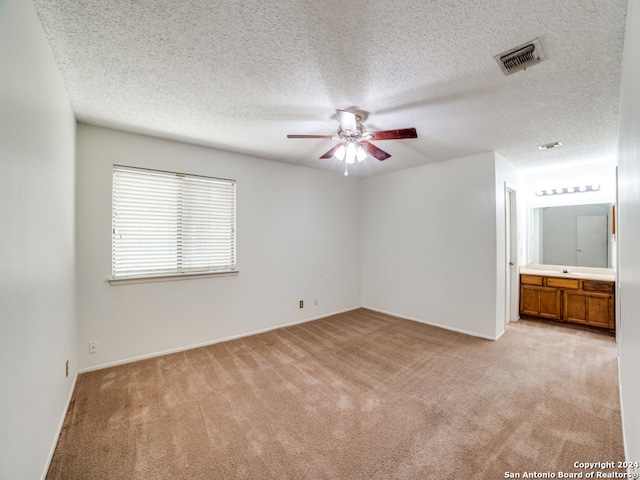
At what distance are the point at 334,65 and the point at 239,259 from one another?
263 centimetres

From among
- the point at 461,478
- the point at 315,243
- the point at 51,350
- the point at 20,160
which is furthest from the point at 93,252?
the point at 461,478

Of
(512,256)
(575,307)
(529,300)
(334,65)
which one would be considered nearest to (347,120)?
(334,65)

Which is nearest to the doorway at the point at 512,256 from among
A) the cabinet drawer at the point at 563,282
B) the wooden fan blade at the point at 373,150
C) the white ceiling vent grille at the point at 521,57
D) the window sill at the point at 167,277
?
the cabinet drawer at the point at 563,282

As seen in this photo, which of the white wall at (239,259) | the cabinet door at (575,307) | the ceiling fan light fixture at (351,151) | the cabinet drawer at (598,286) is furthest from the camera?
the cabinet door at (575,307)

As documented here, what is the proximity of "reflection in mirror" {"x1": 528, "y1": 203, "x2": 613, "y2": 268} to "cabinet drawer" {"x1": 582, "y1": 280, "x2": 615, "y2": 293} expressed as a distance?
561 mm

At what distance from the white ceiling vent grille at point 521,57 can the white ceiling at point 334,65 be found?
39 mm

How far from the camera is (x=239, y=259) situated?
356cm

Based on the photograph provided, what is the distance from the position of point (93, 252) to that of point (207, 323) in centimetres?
144

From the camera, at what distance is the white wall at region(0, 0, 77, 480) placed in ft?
3.45

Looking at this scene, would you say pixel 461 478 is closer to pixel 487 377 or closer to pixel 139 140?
pixel 487 377

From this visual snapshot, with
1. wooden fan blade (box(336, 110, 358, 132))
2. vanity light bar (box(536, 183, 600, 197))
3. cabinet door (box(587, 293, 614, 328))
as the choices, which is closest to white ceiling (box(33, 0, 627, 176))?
wooden fan blade (box(336, 110, 358, 132))

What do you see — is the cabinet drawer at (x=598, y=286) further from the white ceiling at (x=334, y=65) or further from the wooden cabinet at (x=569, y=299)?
the white ceiling at (x=334, y=65)

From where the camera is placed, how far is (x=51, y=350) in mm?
1673

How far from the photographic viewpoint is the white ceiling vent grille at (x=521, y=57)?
1.51 m
